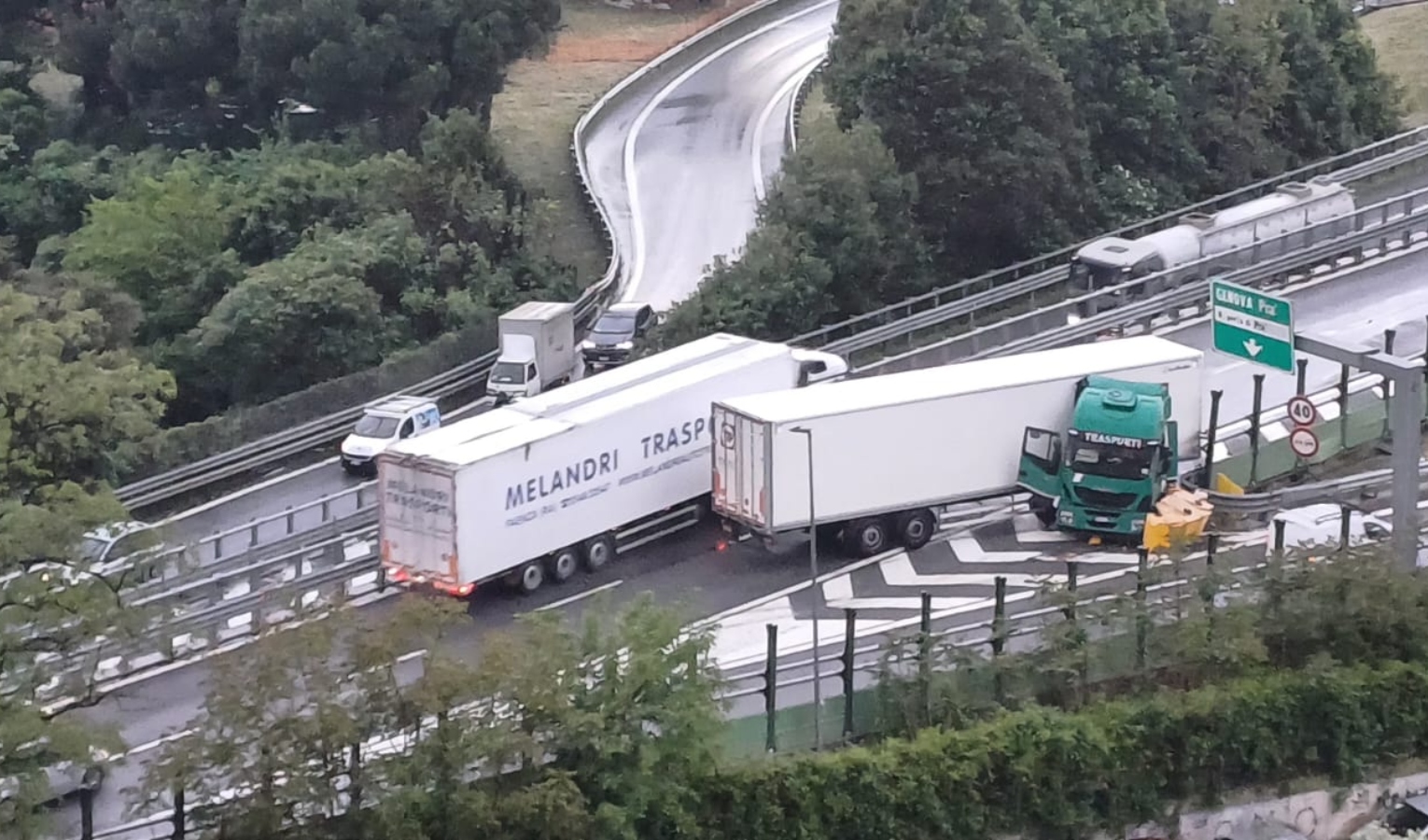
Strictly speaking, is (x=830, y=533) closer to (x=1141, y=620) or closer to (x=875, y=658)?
(x=875, y=658)

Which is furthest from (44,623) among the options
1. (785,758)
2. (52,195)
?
(52,195)

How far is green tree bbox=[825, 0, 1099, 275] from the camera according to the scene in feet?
171

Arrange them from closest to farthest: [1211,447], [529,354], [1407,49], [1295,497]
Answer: [1295,497], [1211,447], [529,354], [1407,49]

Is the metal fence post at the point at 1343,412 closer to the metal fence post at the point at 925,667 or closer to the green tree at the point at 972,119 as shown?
the metal fence post at the point at 925,667

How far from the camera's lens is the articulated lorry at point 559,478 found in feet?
106

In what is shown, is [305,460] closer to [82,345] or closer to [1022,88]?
[82,345]

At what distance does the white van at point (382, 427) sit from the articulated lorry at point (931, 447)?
886cm

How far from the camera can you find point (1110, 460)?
34.3m

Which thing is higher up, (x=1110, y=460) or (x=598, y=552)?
(x=1110, y=460)

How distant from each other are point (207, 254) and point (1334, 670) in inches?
1315

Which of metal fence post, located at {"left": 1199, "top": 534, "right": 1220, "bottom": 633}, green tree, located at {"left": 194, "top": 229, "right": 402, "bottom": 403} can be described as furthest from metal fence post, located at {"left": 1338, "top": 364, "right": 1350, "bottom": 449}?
green tree, located at {"left": 194, "top": 229, "right": 402, "bottom": 403}

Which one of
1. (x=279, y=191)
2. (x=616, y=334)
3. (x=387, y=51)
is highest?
(x=387, y=51)

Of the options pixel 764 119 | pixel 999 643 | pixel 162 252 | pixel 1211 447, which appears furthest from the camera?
pixel 764 119

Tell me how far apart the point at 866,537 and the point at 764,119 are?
1345 inches
